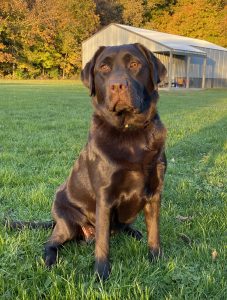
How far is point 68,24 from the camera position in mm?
41594

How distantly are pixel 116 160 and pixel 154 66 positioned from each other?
29.7 inches

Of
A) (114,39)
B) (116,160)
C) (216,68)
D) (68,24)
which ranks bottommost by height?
(116,160)

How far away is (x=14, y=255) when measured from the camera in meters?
2.66

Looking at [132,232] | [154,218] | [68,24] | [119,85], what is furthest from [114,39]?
[154,218]

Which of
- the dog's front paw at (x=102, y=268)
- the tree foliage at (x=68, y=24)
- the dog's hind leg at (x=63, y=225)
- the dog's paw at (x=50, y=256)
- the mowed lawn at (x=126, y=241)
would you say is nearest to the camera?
the mowed lawn at (x=126, y=241)

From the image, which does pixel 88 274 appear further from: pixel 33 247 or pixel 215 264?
pixel 215 264

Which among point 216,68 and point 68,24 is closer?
point 216,68

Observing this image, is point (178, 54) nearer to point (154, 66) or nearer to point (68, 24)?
point (68, 24)

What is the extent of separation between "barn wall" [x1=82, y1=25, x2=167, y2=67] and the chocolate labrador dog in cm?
2510

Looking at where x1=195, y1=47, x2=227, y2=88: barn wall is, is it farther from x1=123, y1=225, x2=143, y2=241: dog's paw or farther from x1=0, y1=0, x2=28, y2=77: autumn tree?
x1=123, y1=225, x2=143, y2=241: dog's paw

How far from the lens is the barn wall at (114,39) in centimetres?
2830

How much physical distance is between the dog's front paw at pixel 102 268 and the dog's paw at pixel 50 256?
30cm

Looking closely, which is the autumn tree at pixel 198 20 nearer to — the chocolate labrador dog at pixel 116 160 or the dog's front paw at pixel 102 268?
the chocolate labrador dog at pixel 116 160

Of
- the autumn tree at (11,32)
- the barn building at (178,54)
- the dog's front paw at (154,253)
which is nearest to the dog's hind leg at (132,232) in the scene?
the dog's front paw at (154,253)
